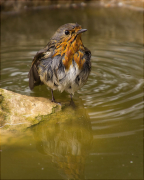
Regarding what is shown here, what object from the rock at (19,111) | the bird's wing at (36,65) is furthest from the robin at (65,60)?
the rock at (19,111)

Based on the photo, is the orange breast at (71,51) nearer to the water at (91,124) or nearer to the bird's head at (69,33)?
the bird's head at (69,33)

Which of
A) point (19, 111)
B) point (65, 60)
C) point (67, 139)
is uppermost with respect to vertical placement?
point (65, 60)

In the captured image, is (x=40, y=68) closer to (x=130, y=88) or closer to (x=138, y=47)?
(x=130, y=88)

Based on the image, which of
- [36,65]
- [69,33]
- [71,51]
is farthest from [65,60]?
[36,65]

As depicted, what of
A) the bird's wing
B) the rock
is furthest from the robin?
the rock

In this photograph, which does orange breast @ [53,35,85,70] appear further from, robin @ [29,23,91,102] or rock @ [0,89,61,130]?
rock @ [0,89,61,130]

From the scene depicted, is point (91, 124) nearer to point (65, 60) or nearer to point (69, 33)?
point (65, 60)
